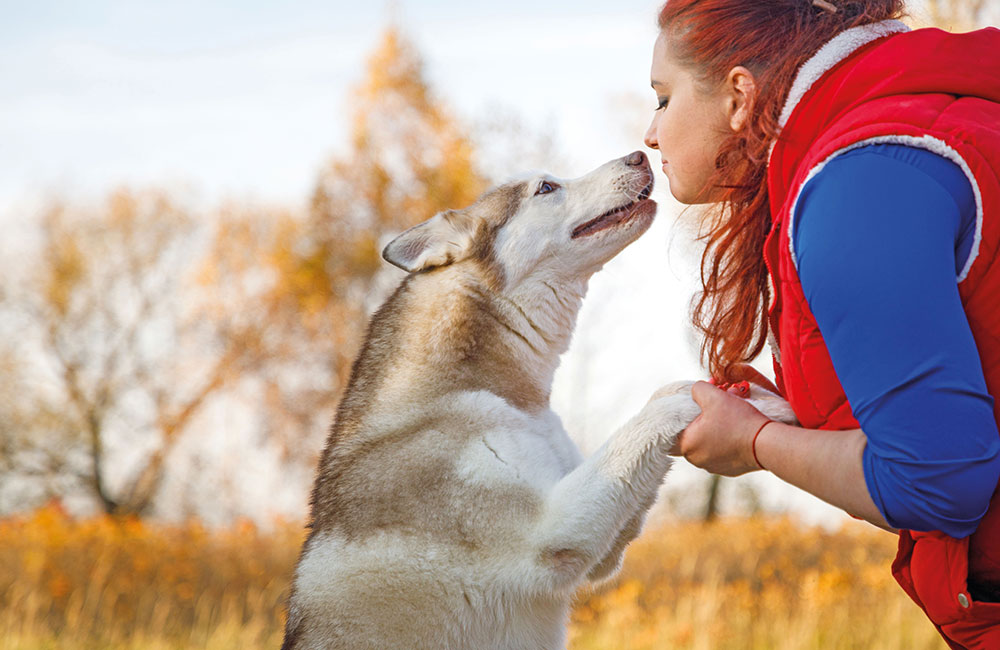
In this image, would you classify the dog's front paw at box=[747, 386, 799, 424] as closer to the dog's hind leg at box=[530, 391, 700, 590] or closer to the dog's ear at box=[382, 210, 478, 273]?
the dog's hind leg at box=[530, 391, 700, 590]

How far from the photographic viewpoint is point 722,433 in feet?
7.22

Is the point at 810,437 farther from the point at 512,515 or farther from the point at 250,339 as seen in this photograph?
the point at 250,339

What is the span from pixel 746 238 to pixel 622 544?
117 cm

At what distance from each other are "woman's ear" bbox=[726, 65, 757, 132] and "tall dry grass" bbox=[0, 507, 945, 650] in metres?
4.43

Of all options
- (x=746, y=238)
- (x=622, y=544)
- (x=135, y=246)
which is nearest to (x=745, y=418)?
(x=746, y=238)

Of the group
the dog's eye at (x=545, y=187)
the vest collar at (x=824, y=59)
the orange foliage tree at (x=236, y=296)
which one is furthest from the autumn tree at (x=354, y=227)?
the vest collar at (x=824, y=59)

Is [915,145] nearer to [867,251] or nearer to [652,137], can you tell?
[867,251]

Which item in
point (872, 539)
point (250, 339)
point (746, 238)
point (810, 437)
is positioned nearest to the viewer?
point (810, 437)

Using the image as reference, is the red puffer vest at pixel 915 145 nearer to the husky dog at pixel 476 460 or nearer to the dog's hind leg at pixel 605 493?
the dog's hind leg at pixel 605 493

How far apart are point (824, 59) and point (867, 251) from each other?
64 centimetres

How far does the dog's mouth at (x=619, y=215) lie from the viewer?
3.48 m

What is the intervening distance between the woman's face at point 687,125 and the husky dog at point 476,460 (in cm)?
62

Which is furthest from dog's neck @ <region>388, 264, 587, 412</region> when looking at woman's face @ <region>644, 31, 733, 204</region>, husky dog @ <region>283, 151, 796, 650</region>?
woman's face @ <region>644, 31, 733, 204</region>

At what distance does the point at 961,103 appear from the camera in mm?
1841
